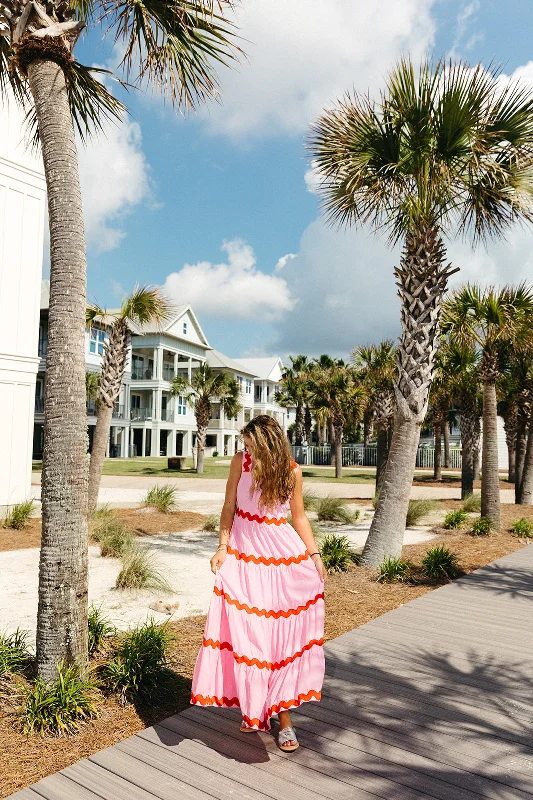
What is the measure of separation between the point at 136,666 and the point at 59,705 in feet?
2.03

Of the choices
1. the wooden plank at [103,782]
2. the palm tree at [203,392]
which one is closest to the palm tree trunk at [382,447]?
the wooden plank at [103,782]

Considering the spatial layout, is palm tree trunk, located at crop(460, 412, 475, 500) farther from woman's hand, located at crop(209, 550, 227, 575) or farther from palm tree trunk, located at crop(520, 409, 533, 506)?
woman's hand, located at crop(209, 550, 227, 575)

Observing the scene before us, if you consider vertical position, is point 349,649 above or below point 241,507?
below

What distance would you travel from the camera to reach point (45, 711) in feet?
12.3

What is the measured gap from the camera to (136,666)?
4.27 m

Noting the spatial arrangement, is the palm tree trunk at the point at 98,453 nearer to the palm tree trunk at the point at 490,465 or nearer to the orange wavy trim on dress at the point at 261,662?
the palm tree trunk at the point at 490,465

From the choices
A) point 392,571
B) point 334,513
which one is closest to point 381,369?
point 334,513

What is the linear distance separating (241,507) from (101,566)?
6522 mm

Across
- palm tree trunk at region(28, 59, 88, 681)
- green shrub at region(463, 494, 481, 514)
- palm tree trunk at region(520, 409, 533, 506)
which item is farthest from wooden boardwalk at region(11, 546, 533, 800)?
palm tree trunk at region(520, 409, 533, 506)

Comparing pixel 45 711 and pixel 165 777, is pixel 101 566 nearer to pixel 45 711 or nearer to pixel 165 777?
pixel 45 711

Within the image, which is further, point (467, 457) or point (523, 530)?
point (467, 457)

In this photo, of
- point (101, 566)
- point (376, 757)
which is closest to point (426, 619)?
point (376, 757)

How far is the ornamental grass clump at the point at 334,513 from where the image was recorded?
49.7 ft

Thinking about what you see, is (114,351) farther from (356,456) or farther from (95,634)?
(356,456)
